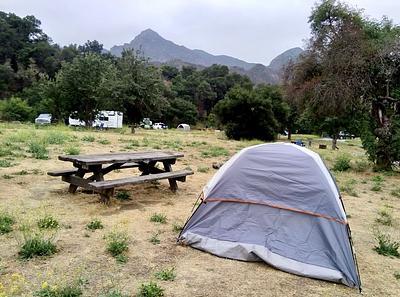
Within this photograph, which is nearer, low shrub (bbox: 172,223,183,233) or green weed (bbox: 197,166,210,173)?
low shrub (bbox: 172,223,183,233)

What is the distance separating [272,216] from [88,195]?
145 inches

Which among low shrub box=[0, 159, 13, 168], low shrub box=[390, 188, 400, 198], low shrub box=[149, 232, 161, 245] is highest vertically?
low shrub box=[0, 159, 13, 168]

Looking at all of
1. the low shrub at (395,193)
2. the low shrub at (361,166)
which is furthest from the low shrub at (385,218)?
the low shrub at (361,166)

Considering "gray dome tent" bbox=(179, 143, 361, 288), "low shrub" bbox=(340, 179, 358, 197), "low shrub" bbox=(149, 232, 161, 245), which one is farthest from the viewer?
"low shrub" bbox=(340, 179, 358, 197)

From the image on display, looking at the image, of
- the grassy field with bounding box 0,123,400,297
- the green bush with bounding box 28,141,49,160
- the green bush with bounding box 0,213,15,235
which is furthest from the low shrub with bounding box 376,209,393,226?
Result: the green bush with bounding box 28,141,49,160

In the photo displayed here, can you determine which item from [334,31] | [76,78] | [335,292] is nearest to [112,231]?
[335,292]

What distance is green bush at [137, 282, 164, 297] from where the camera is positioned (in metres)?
3.36

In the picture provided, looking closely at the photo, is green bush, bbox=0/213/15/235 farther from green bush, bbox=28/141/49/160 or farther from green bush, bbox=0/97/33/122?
green bush, bbox=0/97/33/122

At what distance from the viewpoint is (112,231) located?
5.04 metres

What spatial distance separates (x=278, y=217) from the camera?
457cm

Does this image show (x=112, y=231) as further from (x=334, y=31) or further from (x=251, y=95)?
(x=251, y=95)

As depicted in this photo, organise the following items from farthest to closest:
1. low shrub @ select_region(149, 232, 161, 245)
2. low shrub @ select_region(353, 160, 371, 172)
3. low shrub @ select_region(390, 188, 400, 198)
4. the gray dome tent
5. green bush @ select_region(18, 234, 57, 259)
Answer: low shrub @ select_region(353, 160, 371, 172), low shrub @ select_region(390, 188, 400, 198), low shrub @ select_region(149, 232, 161, 245), the gray dome tent, green bush @ select_region(18, 234, 57, 259)

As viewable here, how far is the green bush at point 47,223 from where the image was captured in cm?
496

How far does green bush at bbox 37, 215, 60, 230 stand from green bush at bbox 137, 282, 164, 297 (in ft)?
6.83
